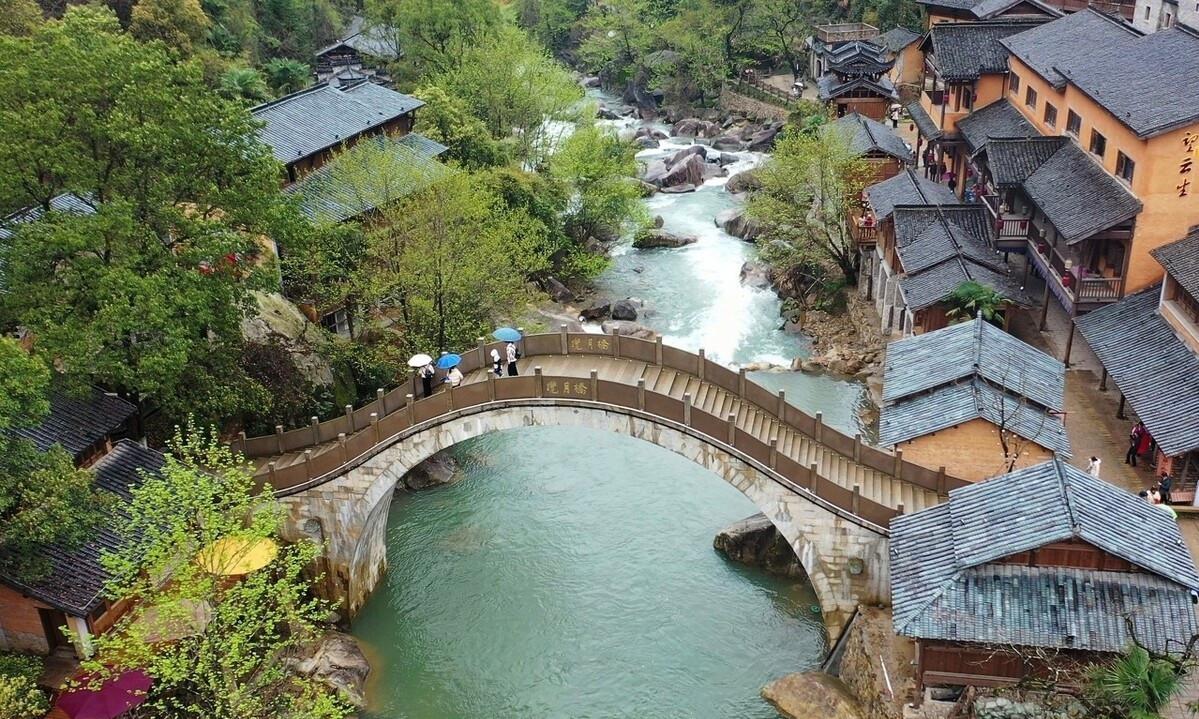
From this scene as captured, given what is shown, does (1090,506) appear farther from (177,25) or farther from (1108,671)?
(177,25)

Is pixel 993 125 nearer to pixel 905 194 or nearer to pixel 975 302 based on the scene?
pixel 905 194

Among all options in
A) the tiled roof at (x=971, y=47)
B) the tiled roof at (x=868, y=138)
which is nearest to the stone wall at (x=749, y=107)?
the tiled roof at (x=868, y=138)

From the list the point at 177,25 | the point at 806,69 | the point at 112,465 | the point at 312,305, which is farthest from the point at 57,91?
the point at 806,69

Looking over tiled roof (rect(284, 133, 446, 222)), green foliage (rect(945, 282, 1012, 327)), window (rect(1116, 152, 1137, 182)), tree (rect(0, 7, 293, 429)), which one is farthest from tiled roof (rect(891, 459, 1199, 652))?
tiled roof (rect(284, 133, 446, 222))

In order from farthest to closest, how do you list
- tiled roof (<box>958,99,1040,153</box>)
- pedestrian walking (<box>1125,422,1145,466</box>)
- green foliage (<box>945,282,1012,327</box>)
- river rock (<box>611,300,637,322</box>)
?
river rock (<box>611,300,637,322</box>) < tiled roof (<box>958,99,1040,153</box>) < green foliage (<box>945,282,1012,327</box>) < pedestrian walking (<box>1125,422,1145,466</box>)

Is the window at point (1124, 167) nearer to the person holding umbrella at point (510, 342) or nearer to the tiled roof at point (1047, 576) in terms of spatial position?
the tiled roof at point (1047, 576)

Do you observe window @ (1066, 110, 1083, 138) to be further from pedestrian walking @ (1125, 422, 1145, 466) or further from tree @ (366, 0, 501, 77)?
tree @ (366, 0, 501, 77)

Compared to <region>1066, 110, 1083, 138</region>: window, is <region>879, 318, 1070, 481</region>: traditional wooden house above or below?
below
